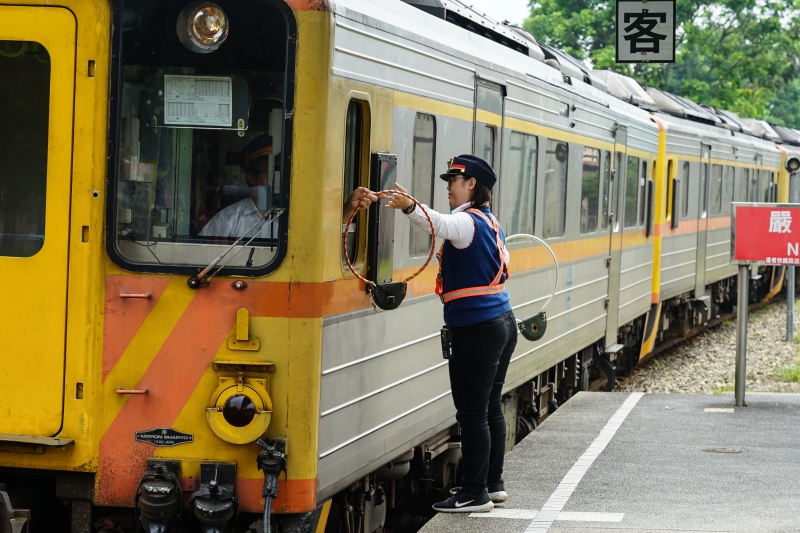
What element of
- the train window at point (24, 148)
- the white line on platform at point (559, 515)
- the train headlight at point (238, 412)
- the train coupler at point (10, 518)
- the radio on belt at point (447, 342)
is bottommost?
the white line on platform at point (559, 515)

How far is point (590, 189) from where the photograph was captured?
11094mm

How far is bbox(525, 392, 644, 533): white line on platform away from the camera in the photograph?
608cm

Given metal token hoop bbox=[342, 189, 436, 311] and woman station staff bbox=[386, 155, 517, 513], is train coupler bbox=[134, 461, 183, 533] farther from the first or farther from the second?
woman station staff bbox=[386, 155, 517, 513]

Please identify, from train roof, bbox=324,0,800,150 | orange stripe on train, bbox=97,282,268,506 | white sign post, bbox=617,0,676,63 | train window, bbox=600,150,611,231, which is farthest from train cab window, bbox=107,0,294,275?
white sign post, bbox=617,0,676,63

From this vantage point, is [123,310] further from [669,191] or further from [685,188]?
[685,188]

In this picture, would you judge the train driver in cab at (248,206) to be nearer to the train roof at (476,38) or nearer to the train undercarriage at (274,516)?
the train roof at (476,38)

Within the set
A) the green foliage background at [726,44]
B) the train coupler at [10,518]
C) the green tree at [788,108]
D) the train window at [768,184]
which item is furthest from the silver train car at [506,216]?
the green tree at [788,108]

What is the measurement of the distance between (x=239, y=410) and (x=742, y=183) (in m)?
19.2

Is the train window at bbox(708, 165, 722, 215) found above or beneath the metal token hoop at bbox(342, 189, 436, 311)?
above

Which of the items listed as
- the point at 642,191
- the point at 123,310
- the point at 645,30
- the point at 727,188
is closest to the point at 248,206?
the point at 123,310

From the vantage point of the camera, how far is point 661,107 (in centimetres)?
1803

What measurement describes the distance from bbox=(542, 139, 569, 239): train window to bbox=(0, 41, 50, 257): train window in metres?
4.95

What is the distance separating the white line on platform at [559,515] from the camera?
6.15 metres

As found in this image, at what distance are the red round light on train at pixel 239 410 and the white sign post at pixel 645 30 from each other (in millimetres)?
7780
